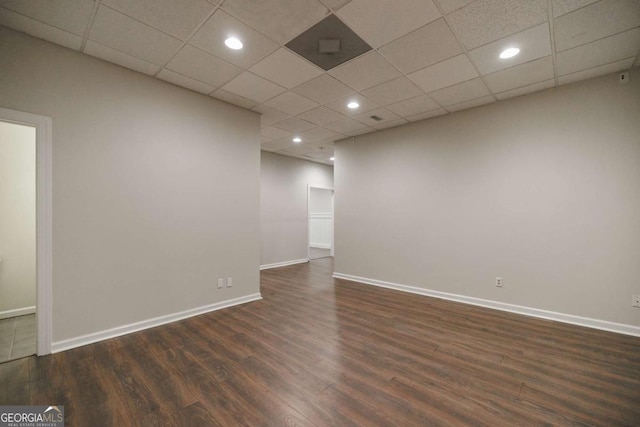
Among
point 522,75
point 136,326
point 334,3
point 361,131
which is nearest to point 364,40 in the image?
point 334,3

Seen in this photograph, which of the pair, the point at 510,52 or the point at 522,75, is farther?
the point at 522,75

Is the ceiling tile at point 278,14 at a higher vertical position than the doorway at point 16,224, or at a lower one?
higher

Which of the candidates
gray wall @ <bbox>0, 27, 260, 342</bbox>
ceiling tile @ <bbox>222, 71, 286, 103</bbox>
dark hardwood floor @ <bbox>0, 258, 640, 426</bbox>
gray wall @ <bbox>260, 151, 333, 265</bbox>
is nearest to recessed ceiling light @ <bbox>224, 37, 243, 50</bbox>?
ceiling tile @ <bbox>222, 71, 286, 103</bbox>

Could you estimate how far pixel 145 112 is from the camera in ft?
9.87

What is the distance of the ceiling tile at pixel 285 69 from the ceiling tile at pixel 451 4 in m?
1.30

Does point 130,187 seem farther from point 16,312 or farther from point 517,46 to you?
point 517,46

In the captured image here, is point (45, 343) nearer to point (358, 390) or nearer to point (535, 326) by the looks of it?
point (358, 390)

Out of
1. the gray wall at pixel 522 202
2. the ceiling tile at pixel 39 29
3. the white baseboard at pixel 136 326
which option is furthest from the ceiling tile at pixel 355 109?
the white baseboard at pixel 136 326

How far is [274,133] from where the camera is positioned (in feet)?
16.7

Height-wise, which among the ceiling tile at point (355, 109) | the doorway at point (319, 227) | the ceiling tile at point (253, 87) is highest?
the ceiling tile at point (355, 109)

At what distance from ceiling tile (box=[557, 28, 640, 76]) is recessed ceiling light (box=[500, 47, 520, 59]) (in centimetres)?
45

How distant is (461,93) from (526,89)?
79 cm

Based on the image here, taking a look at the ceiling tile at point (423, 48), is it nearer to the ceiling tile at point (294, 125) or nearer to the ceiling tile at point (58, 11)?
the ceiling tile at point (294, 125)

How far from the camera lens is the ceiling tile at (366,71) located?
2.71 meters
